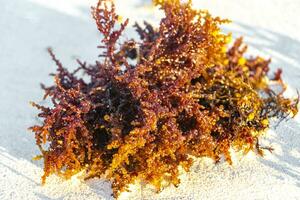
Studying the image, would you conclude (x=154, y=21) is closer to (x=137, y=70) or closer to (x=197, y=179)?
(x=137, y=70)

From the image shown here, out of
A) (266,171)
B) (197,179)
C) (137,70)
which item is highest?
(137,70)

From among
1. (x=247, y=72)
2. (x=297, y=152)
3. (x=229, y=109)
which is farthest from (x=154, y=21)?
(x=297, y=152)

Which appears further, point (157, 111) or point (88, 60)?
point (88, 60)

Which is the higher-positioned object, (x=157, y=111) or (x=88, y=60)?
(x=88, y=60)
